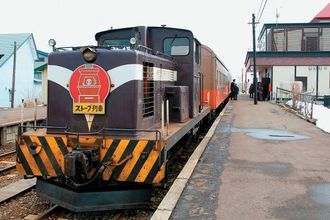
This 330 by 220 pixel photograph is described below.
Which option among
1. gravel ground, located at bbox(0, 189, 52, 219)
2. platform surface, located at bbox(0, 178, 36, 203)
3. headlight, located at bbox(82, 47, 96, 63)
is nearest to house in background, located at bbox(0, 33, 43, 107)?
platform surface, located at bbox(0, 178, 36, 203)

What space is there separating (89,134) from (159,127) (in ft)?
5.73

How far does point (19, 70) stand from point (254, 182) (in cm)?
3130

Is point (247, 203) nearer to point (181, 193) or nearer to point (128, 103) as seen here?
point (181, 193)

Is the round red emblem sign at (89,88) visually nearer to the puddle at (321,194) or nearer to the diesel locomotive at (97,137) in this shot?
the diesel locomotive at (97,137)

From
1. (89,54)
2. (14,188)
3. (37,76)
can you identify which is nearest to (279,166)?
(89,54)

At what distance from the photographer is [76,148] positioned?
19.2 feet

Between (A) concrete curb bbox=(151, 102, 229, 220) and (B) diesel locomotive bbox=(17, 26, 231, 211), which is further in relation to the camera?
(B) diesel locomotive bbox=(17, 26, 231, 211)

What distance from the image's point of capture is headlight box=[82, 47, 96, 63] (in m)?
6.11

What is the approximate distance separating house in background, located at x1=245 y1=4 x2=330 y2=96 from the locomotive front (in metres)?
30.3

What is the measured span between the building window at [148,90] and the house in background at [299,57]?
29.2 metres

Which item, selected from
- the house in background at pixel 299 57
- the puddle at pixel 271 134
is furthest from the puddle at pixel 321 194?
the house in background at pixel 299 57

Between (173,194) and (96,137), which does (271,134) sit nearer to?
(173,194)

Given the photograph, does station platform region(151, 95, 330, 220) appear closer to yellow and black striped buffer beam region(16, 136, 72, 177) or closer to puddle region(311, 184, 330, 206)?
puddle region(311, 184, 330, 206)

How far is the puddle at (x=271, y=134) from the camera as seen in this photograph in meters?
12.1
